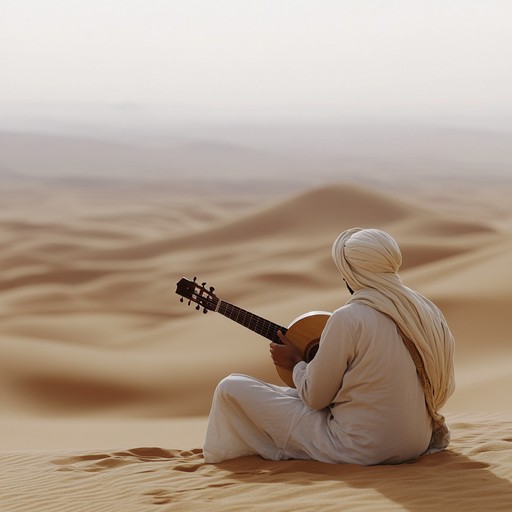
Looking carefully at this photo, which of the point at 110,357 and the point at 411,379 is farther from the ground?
the point at 110,357

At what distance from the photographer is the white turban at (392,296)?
5.71 m

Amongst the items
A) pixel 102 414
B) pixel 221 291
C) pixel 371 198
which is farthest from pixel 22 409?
pixel 371 198

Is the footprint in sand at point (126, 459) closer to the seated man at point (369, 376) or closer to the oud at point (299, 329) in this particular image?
the seated man at point (369, 376)

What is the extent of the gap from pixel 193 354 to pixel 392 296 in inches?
473

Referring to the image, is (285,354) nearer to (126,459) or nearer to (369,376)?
(369,376)

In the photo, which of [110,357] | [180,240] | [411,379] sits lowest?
[411,379]

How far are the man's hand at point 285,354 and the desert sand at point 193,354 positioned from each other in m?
0.63

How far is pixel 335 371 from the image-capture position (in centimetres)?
571

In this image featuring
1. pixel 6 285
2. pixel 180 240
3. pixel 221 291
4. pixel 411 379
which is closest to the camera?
pixel 411 379

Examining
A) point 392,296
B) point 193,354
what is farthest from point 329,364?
point 193,354

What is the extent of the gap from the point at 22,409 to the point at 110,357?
120 inches

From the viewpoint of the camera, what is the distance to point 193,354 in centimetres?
1752

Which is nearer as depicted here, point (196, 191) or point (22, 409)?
point (22, 409)

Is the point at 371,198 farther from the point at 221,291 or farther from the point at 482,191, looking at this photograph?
the point at 482,191
